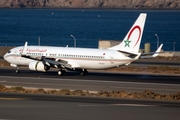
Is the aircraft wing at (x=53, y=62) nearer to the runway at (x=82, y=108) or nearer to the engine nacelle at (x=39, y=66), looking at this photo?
the engine nacelle at (x=39, y=66)

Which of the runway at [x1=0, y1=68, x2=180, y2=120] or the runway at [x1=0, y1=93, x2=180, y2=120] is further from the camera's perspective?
the runway at [x1=0, y1=68, x2=180, y2=120]

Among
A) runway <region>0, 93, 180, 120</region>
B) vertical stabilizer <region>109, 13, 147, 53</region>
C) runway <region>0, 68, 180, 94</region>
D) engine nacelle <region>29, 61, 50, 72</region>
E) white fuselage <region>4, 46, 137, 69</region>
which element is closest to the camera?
runway <region>0, 93, 180, 120</region>

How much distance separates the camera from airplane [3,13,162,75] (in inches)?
2297

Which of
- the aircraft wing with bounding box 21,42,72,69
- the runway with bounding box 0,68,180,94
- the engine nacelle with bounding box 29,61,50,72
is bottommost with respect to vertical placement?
the runway with bounding box 0,68,180,94

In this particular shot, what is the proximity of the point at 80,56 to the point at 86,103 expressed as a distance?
79.2ft

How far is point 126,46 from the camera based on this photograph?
193 feet

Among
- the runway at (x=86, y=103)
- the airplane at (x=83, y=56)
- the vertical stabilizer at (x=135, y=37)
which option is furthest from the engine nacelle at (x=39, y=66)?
the vertical stabilizer at (x=135, y=37)

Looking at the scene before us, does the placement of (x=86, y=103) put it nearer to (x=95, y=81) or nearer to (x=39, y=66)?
(x=95, y=81)

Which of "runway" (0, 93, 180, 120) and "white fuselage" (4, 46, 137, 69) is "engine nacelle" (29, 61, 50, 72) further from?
"runway" (0, 93, 180, 120)

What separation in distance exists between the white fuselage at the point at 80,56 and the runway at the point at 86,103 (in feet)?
6.54

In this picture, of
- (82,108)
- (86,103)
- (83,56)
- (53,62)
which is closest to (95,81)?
(83,56)

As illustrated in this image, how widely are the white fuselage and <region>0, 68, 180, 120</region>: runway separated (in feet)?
6.54

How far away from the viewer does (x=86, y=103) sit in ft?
124

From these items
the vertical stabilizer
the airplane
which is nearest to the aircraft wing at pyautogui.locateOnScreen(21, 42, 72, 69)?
the airplane
